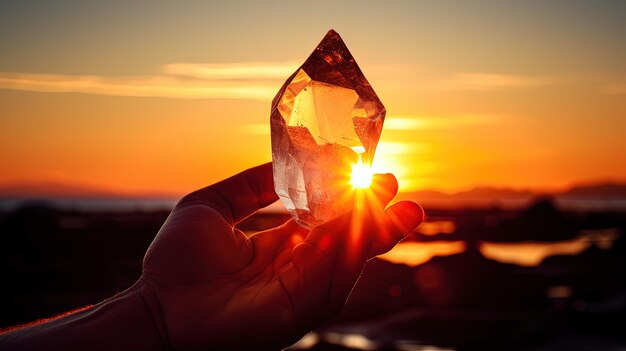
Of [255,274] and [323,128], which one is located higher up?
[323,128]

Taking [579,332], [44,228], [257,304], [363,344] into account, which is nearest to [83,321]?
[257,304]

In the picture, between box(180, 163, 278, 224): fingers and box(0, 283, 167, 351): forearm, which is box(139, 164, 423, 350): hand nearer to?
box(0, 283, 167, 351): forearm

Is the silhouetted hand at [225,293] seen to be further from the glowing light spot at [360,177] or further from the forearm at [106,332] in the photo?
the glowing light spot at [360,177]

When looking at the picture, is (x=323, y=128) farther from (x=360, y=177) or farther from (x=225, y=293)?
(x=225, y=293)

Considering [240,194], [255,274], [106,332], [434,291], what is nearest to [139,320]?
[106,332]

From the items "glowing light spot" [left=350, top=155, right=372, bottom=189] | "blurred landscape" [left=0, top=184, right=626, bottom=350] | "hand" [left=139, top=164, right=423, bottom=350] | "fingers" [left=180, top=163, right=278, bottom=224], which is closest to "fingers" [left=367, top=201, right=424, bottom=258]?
"hand" [left=139, top=164, right=423, bottom=350]

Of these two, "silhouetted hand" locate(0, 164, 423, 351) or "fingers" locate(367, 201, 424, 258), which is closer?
"silhouetted hand" locate(0, 164, 423, 351)
